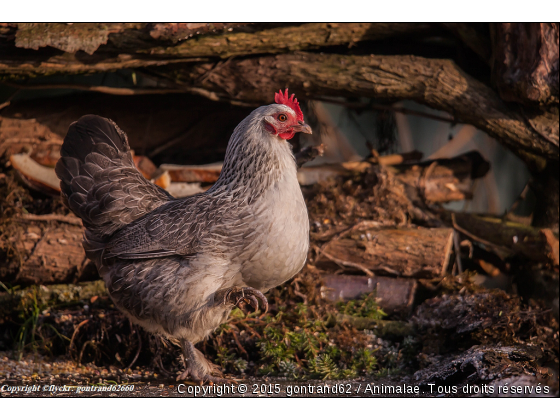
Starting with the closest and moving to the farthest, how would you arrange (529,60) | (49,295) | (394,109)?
(529,60) → (49,295) → (394,109)

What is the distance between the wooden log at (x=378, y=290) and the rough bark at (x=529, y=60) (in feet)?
4.79

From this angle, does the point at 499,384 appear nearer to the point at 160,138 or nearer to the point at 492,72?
the point at 492,72

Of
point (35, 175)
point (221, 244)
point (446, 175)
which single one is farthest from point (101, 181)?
point (446, 175)

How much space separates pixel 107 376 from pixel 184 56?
204 cm

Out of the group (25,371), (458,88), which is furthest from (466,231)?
(25,371)

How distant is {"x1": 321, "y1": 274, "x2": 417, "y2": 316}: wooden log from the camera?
3.45 metres

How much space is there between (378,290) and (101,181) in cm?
189

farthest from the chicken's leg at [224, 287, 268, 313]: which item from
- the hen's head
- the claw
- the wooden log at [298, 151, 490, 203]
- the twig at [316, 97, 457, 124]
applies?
the twig at [316, 97, 457, 124]

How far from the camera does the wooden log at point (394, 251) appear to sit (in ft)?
11.7

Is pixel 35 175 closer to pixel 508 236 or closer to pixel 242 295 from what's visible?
pixel 242 295

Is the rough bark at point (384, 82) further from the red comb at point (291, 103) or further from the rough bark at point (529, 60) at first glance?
the red comb at point (291, 103)

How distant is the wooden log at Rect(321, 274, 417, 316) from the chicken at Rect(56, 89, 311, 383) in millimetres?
1147

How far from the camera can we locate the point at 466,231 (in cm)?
416

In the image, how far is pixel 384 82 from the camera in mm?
3678
